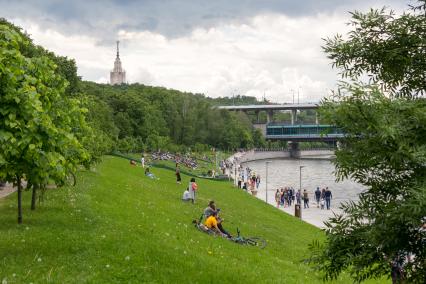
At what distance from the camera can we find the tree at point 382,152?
6.72 m

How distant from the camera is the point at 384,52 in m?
8.27

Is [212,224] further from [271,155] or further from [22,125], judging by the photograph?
[271,155]

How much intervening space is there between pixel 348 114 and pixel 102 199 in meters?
17.3

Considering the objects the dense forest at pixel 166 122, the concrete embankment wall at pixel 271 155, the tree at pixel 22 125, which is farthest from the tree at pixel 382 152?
the concrete embankment wall at pixel 271 155

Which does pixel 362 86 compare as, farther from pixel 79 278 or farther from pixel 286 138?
pixel 286 138

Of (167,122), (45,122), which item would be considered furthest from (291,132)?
(45,122)

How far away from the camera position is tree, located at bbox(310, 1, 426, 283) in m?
6.72

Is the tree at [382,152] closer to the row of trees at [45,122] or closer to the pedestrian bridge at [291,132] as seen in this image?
the row of trees at [45,122]

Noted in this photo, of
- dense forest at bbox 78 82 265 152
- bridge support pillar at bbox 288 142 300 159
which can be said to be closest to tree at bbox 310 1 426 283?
dense forest at bbox 78 82 265 152

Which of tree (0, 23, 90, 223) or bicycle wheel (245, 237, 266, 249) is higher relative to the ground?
tree (0, 23, 90, 223)

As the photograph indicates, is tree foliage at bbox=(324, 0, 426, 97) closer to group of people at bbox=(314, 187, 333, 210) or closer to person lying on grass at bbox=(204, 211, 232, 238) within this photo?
person lying on grass at bbox=(204, 211, 232, 238)

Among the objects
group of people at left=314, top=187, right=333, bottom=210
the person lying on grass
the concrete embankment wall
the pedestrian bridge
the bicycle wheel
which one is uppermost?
the pedestrian bridge

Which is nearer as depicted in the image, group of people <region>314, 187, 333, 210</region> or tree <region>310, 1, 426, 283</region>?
tree <region>310, 1, 426, 283</region>

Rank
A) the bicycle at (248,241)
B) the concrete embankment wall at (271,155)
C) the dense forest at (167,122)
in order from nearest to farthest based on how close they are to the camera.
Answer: the bicycle at (248,241)
the dense forest at (167,122)
the concrete embankment wall at (271,155)
